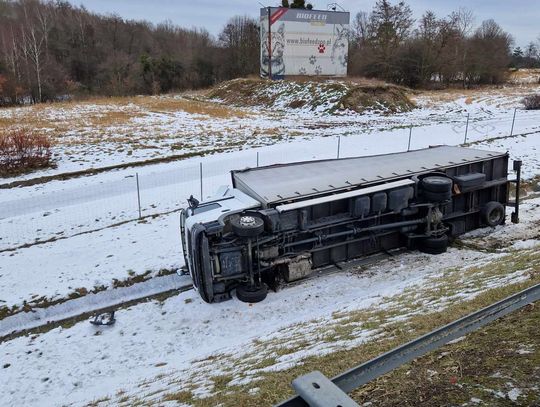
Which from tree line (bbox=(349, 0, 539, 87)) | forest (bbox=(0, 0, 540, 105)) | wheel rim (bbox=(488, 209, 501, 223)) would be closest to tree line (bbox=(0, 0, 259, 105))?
forest (bbox=(0, 0, 540, 105))

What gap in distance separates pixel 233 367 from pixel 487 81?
195 feet

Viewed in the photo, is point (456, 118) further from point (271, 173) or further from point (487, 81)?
point (487, 81)

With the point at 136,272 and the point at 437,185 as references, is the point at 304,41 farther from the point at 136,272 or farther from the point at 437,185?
the point at 136,272

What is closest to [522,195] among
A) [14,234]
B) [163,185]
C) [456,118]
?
[163,185]

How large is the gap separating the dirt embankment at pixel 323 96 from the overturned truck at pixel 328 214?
2586 centimetres

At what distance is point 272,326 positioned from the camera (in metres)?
7.68

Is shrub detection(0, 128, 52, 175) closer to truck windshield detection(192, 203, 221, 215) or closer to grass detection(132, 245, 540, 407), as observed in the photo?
truck windshield detection(192, 203, 221, 215)

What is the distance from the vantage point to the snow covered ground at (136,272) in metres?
6.86

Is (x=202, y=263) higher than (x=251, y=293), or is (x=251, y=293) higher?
(x=202, y=263)

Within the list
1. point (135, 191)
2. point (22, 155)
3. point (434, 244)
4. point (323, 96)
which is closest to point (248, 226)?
point (434, 244)

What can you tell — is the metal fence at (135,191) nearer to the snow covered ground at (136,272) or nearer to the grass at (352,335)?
the snow covered ground at (136,272)

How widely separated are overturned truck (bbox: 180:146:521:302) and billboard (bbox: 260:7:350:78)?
36.4 m

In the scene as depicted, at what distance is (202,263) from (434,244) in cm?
515

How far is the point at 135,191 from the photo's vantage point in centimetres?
1537
